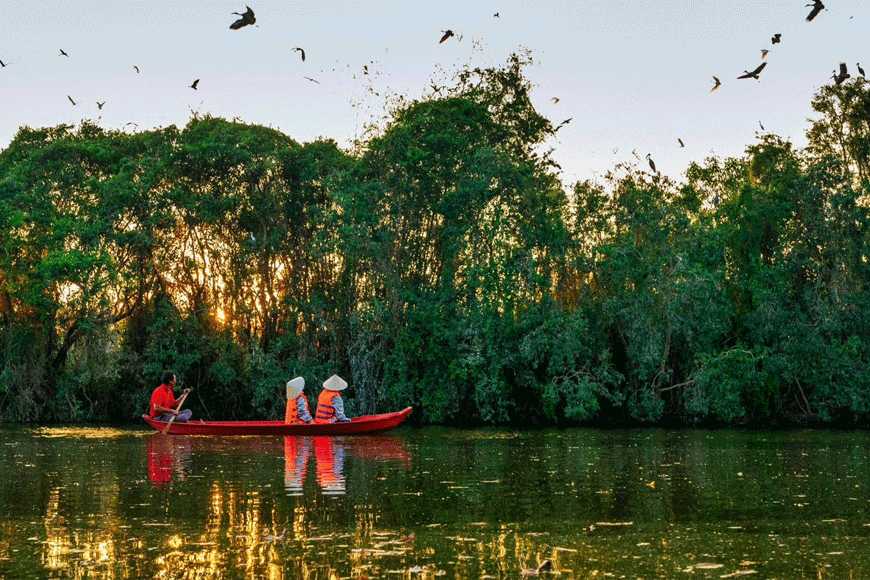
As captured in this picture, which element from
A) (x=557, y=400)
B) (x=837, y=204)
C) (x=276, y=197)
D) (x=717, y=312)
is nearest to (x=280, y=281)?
(x=276, y=197)

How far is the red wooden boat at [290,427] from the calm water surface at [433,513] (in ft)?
17.0

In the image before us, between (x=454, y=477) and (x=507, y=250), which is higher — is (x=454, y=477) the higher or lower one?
the lower one

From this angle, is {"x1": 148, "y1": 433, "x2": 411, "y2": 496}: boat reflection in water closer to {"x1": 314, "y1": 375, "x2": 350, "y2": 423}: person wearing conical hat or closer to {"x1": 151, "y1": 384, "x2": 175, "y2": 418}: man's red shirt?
{"x1": 314, "y1": 375, "x2": 350, "y2": 423}: person wearing conical hat

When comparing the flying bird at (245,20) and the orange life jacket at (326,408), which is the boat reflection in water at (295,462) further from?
the flying bird at (245,20)

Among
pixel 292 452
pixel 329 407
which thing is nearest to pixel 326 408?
pixel 329 407

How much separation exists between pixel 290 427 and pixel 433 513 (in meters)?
15.8

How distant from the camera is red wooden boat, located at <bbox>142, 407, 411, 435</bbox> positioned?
2684 centimetres

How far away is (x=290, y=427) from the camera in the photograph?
27.0 m

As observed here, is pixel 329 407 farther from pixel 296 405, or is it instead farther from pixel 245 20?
pixel 245 20

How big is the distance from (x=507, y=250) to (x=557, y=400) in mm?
4898

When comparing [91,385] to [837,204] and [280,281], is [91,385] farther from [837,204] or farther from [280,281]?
[837,204]

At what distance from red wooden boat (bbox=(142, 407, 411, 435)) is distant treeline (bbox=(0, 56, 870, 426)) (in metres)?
7.56

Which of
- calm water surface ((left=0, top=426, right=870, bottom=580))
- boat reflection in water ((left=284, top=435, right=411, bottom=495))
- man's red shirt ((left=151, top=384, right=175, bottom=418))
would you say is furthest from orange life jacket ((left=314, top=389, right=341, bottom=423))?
calm water surface ((left=0, top=426, right=870, bottom=580))

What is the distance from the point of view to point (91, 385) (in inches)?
1475
